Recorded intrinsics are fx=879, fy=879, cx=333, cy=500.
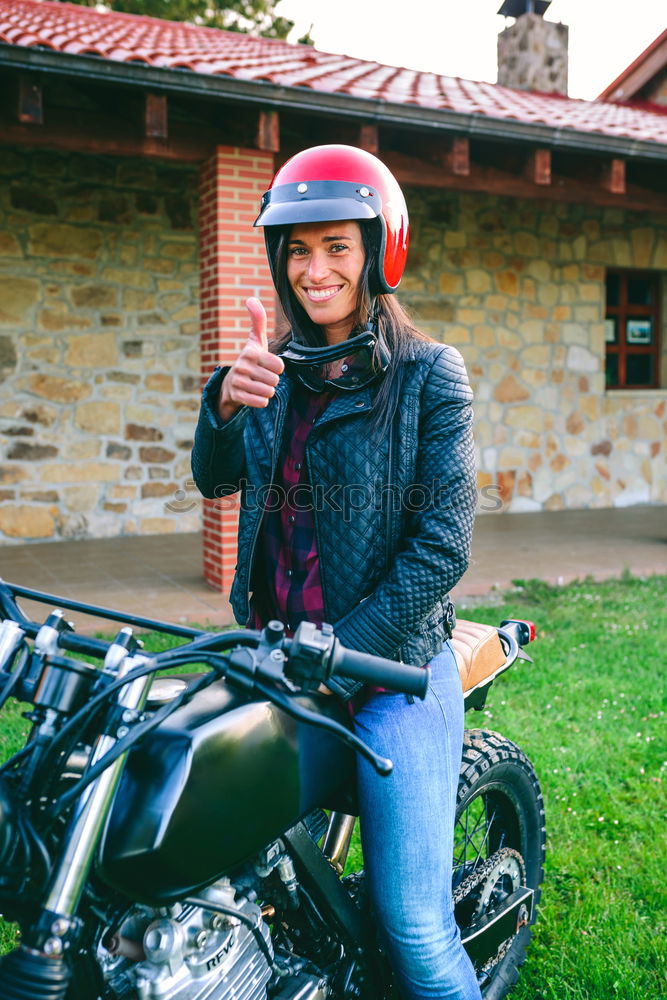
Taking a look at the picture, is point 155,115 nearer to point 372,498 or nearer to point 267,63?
point 267,63

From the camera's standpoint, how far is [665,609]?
5953 mm

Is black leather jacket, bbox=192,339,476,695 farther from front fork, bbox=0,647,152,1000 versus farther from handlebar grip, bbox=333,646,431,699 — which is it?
front fork, bbox=0,647,152,1000

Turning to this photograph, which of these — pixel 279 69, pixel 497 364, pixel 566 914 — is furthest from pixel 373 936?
pixel 497 364

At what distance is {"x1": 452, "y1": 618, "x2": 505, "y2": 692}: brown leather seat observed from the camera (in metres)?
2.01

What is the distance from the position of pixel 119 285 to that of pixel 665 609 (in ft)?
19.3

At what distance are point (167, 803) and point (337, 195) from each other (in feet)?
3.82

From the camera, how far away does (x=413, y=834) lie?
166 centimetres

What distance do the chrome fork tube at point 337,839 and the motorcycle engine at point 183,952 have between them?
1.51 feet

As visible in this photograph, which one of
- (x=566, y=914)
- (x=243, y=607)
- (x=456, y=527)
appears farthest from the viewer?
(x=566, y=914)

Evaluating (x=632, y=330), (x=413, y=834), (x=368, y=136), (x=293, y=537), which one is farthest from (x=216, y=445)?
(x=632, y=330)

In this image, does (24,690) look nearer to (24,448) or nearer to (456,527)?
(456,527)

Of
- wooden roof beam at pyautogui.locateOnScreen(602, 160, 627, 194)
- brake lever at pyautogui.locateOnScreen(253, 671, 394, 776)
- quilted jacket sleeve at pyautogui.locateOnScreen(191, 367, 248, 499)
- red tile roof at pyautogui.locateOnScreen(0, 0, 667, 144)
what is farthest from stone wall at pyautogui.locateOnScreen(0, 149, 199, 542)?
brake lever at pyautogui.locateOnScreen(253, 671, 394, 776)

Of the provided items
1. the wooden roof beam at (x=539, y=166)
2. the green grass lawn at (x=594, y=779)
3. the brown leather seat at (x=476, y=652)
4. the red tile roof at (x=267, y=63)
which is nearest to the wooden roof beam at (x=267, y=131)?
the red tile roof at (x=267, y=63)

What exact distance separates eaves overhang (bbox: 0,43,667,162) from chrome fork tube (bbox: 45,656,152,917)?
4.99 meters
